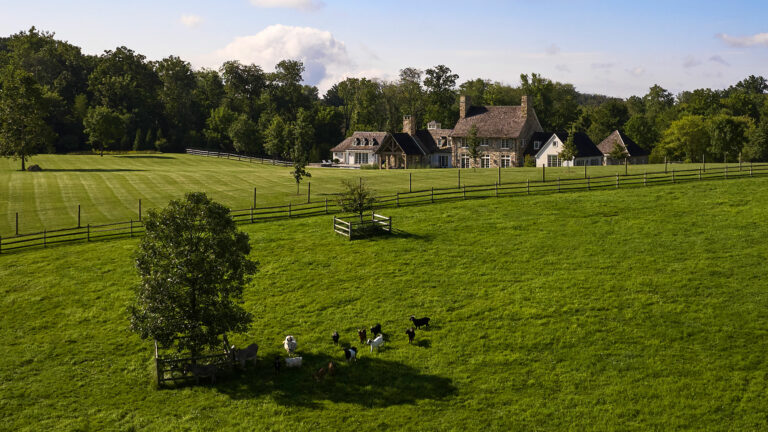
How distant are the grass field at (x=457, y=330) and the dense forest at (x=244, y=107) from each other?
64427 millimetres

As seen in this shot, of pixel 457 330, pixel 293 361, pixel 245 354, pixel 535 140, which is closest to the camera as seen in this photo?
pixel 293 361

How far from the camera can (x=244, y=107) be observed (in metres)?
129

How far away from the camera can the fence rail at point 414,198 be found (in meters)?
40.0

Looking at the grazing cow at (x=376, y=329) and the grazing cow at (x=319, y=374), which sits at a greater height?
the grazing cow at (x=376, y=329)

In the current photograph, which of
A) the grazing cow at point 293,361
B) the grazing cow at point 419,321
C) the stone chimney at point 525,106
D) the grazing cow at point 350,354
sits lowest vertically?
the grazing cow at point 293,361

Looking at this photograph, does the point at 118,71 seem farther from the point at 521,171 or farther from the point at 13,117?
the point at 521,171

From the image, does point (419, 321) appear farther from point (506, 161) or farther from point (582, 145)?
point (506, 161)

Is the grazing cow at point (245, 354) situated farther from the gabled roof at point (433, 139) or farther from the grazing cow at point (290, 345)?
the gabled roof at point (433, 139)

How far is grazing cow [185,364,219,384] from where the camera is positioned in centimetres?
2278

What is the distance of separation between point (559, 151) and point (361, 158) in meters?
33.6

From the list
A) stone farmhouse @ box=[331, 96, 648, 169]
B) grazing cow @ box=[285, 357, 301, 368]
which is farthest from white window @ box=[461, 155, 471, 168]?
grazing cow @ box=[285, 357, 301, 368]

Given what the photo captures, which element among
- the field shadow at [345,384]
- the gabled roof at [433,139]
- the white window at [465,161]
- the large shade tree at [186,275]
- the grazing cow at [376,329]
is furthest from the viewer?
the gabled roof at [433,139]

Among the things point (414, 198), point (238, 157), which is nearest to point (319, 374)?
point (414, 198)

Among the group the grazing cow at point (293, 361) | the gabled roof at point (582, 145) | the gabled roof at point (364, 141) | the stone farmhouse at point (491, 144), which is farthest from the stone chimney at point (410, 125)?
the grazing cow at point (293, 361)
